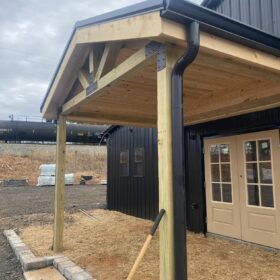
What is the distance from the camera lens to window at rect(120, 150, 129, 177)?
887 cm

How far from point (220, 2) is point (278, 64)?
4325 mm

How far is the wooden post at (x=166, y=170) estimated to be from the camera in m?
Result: 2.17

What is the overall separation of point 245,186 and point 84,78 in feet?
10.8

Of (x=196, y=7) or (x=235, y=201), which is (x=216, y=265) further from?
(x=196, y=7)

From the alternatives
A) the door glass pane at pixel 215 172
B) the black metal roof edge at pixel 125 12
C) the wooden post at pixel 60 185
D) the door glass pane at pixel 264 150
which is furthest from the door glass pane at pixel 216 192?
the black metal roof edge at pixel 125 12

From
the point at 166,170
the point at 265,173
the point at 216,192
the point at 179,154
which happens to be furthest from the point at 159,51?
the point at 216,192

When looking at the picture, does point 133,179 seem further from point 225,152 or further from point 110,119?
point 225,152

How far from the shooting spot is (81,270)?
3846 mm

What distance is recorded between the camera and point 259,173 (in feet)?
16.1

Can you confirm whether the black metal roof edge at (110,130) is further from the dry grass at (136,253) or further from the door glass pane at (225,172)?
the door glass pane at (225,172)

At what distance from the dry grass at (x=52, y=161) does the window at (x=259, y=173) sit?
17757mm

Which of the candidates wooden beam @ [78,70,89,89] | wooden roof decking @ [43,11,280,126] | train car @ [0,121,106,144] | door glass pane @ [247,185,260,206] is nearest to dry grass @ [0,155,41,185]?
train car @ [0,121,106,144]

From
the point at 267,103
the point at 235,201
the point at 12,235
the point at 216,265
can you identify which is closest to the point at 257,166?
the point at 235,201

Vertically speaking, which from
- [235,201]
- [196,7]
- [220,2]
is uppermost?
[220,2]
